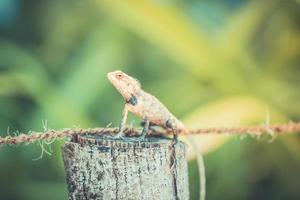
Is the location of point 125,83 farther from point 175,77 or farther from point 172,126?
point 175,77

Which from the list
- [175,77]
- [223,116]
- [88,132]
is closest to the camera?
[88,132]

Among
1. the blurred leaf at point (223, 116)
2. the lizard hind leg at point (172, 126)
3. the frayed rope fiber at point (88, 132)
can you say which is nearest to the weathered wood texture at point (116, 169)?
the frayed rope fiber at point (88, 132)

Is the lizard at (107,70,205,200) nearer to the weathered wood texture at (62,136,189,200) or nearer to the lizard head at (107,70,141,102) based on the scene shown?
the lizard head at (107,70,141,102)

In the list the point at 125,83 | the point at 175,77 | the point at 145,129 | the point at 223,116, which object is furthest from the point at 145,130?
the point at 175,77

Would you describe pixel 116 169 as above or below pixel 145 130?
below

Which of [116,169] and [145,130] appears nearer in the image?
[116,169]

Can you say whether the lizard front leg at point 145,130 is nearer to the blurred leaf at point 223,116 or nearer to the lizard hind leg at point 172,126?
the lizard hind leg at point 172,126

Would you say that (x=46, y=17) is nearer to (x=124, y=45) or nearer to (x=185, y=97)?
(x=124, y=45)

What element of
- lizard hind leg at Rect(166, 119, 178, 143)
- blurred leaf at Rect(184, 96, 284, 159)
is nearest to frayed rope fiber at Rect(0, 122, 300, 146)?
lizard hind leg at Rect(166, 119, 178, 143)
